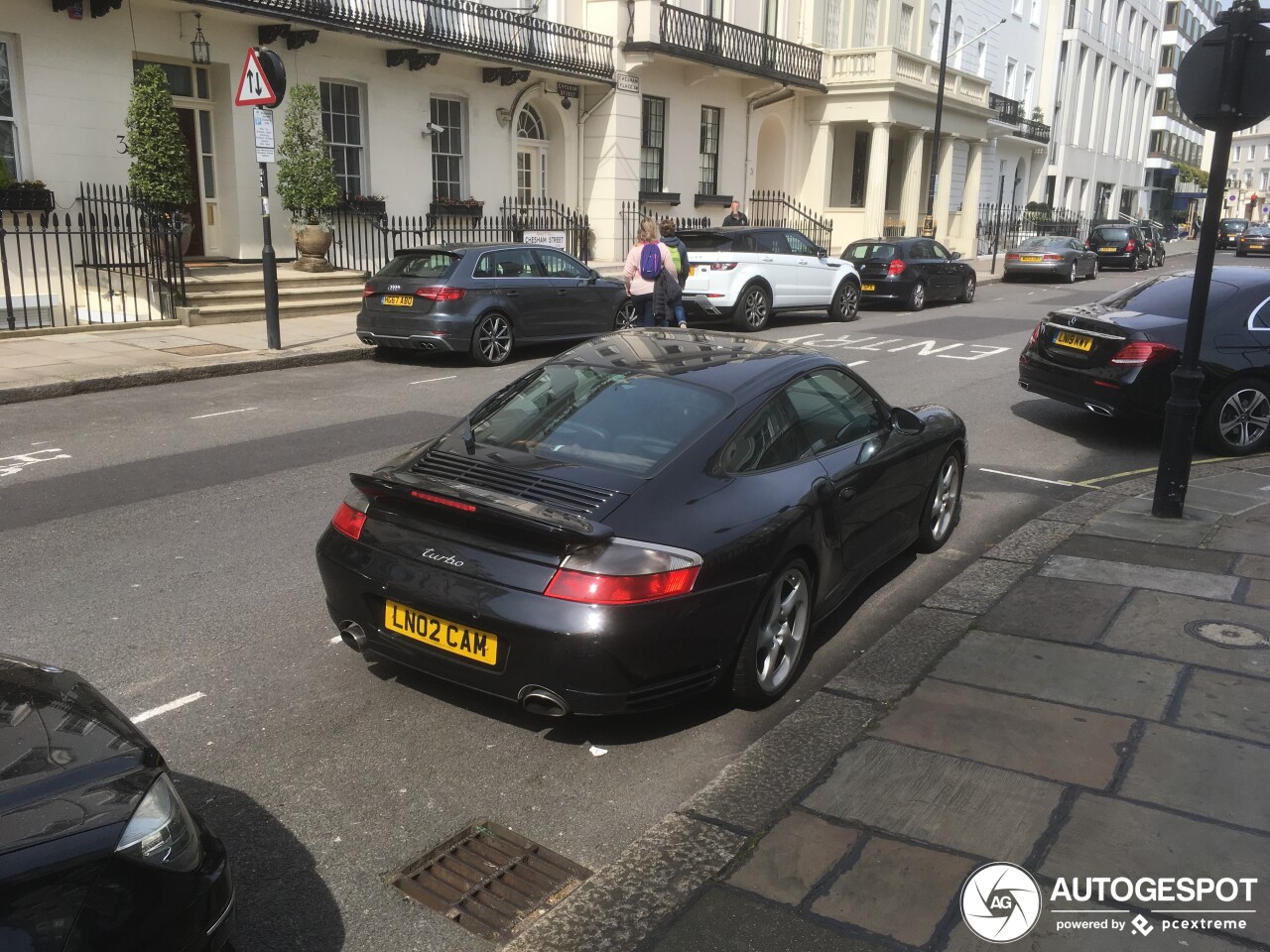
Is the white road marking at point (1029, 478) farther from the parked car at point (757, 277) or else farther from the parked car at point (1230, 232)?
the parked car at point (1230, 232)

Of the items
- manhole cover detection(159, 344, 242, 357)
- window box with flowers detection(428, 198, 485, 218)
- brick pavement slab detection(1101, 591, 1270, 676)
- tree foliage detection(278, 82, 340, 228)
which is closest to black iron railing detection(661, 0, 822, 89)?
window box with flowers detection(428, 198, 485, 218)

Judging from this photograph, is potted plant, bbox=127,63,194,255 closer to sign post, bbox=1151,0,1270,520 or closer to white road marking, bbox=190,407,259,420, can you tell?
white road marking, bbox=190,407,259,420

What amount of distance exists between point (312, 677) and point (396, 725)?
2.06 feet

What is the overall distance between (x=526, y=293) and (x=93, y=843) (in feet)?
40.2

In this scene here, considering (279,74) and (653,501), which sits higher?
(279,74)

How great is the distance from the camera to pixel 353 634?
4.42m

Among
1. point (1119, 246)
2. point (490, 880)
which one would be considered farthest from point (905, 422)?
point (1119, 246)

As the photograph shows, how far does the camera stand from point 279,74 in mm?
13047

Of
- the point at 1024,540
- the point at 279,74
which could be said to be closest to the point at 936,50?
the point at 279,74

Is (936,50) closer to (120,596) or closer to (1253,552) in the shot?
(1253,552)

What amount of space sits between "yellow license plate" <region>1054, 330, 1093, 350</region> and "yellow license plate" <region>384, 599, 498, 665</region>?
24.6 feet

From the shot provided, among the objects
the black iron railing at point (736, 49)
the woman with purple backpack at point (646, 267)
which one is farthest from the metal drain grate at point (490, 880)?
the black iron railing at point (736, 49)

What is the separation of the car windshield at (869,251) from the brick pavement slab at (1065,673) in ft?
58.3

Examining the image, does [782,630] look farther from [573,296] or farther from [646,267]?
[573,296]
